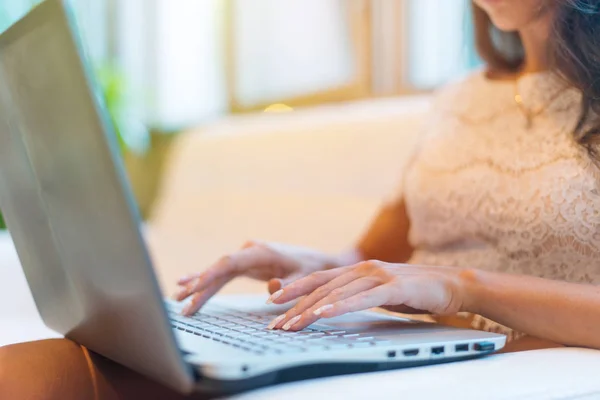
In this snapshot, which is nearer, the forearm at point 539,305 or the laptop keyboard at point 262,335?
the laptop keyboard at point 262,335

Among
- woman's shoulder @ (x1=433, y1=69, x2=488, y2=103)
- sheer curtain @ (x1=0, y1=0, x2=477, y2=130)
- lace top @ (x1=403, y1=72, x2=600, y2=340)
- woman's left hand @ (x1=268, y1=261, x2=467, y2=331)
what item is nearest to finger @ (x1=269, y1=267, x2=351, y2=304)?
woman's left hand @ (x1=268, y1=261, x2=467, y2=331)

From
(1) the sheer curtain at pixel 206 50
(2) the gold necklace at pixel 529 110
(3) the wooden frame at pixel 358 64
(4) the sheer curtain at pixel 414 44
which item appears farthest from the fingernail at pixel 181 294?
(1) the sheer curtain at pixel 206 50

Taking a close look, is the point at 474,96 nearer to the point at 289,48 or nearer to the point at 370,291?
the point at 370,291

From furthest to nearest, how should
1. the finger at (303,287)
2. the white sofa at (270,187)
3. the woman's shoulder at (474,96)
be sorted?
the white sofa at (270,187)
the woman's shoulder at (474,96)
the finger at (303,287)

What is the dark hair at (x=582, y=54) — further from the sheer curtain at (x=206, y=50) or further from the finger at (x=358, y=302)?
the sheer curtain at (x=206, y=50)

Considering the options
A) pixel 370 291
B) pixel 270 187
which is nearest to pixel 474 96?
pixel 370 291

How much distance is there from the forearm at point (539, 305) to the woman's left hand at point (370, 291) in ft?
0.07

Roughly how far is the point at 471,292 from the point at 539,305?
0.23ft

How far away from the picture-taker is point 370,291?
0.70m

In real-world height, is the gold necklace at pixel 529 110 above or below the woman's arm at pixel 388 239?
above

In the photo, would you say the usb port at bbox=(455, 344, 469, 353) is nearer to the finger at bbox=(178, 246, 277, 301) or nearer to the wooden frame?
the finger at bbox=(178, 246, 277, 301)

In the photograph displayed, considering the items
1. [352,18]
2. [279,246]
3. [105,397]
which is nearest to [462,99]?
[279,246]

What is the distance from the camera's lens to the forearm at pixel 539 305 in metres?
0.75

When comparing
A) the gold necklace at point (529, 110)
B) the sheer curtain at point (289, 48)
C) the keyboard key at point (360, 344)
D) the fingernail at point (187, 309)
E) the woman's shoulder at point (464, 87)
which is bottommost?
the fingernail at point (187, 309)
